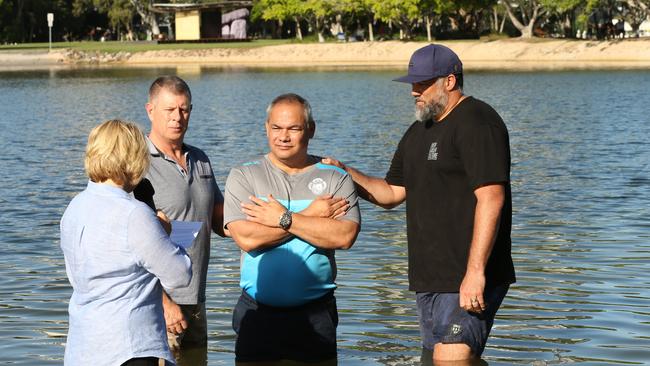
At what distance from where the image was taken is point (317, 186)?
6289 mm

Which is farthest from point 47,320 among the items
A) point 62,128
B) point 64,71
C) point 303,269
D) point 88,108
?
point 64,71

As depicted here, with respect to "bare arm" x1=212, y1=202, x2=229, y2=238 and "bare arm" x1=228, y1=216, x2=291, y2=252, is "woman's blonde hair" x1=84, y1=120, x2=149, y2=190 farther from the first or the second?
"bare arm" x1=212, y1=202, x2=229, y2=238

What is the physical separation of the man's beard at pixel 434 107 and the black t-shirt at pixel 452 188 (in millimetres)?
57

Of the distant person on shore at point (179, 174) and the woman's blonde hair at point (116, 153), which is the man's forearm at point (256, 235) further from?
the woman's blonde hair at point (116, 153)

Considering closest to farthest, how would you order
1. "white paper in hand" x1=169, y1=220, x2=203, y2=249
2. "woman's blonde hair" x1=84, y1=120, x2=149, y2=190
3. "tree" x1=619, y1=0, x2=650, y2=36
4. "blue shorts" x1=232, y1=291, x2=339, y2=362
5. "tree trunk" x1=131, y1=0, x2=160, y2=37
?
"woman's blonde hair" x1=84, y1=120, x2=149, y2=190 → "white paper in hand" x1=169, y1=220, x2=203, y2=249 → "blue shorts" x1=232, y1=291, x2=339, y2=362 → "tree" x1=619, y1=0, x2=650, y2=36 → "tree trunk" x1=131, y1=0, x2=160, y2=37

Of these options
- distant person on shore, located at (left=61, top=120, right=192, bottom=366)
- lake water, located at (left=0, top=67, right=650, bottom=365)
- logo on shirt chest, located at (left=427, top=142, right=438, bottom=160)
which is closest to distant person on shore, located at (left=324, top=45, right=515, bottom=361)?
logo on shirt chest, located at (left=427, top=142, right=438, bottom=160)

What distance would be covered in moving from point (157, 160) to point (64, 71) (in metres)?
72.5

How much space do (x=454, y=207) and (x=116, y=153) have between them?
2.05m

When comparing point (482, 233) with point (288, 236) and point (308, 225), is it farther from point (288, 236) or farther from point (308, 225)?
point (288, 236)

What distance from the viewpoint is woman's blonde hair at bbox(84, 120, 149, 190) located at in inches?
192

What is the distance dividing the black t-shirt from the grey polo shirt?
1.23 m

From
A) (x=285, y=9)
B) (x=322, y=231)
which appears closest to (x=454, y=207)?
(x=322, y=231)

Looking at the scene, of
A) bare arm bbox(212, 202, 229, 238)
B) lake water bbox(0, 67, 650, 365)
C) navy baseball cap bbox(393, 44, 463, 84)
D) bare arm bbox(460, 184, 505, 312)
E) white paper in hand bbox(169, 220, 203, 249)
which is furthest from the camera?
lake water bbox(0, 67, 650, 365)

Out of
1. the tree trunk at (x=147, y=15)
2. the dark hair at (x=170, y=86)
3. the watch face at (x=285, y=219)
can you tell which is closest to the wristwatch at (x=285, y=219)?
the watch face at (x=285, y=219)
